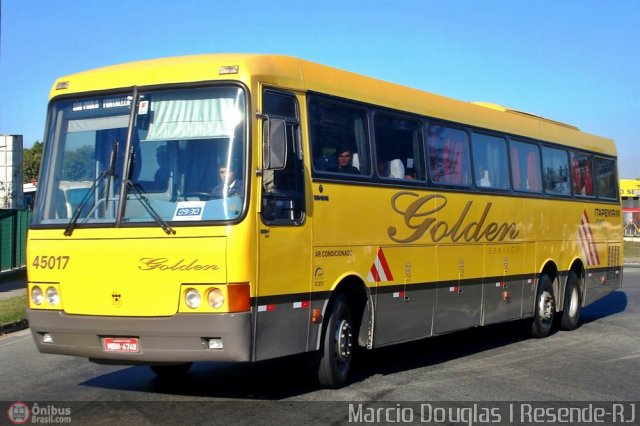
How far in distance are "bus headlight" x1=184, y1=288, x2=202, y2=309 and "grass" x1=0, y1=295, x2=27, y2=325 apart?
327 inches

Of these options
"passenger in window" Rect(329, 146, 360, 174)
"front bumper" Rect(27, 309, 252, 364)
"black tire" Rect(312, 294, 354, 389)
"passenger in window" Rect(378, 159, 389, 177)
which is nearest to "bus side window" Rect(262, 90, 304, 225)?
"passenger in window" Rect(329, 146, 360, 174)

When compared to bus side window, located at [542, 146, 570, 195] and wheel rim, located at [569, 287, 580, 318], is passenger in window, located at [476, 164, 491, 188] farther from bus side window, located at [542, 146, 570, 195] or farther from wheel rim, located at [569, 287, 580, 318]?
wheel rim, located at [569, 287, 580, 318]

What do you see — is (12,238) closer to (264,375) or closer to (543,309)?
(543,309)

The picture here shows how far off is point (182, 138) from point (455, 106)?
17.6 ft

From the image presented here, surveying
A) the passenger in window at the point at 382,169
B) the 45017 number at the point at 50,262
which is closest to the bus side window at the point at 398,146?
the passenger in window at the point at 382,169

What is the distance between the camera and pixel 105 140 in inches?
316

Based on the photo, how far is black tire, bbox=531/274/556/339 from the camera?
13844 millimetres

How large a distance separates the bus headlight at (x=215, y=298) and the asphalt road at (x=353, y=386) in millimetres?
1043

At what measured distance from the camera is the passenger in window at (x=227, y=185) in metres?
7.55

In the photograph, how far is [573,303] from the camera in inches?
590

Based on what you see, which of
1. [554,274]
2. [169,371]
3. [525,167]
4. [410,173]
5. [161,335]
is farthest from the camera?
[554,274]

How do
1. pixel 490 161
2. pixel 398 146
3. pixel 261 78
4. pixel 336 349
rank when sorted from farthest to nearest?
pixel 490 161 → pixel 398 146 → pixel 336 349 → pixel 261 78

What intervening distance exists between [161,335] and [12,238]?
19616mm

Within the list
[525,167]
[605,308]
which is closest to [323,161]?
[525,167]
